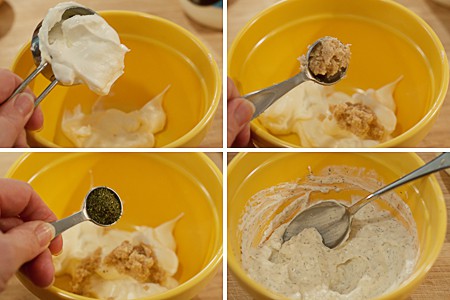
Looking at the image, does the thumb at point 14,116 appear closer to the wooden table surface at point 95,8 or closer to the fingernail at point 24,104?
the fingernail at point 24,104

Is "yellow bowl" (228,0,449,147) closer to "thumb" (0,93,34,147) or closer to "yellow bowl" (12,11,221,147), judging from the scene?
"yellow bowl" (12,11,221,147)

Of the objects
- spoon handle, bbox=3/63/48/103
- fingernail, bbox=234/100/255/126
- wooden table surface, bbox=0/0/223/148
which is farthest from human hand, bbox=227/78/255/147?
spoon handle, bbox=3/63/48/103

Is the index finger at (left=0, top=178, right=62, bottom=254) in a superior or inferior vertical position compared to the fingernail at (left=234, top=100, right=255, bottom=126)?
inferior

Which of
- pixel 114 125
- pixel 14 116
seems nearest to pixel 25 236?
pixel 14 116

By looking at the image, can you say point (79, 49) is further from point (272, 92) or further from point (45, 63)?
point (272, 92)

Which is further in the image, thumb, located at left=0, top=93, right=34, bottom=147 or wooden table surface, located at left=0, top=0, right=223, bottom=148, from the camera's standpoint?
wooden table surface, located at left=0, top=0, right=223, bottom=148

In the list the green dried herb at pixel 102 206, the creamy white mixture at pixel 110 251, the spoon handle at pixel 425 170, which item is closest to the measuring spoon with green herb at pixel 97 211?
the green dried herb at pixel 102 206
